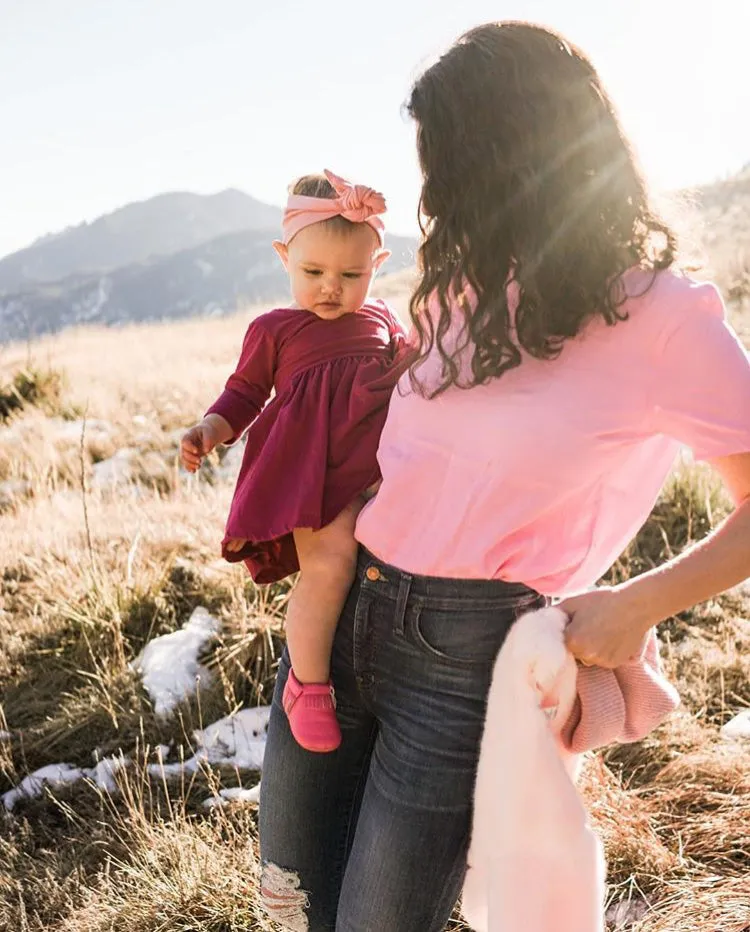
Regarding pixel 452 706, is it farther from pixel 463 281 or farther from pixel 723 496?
pixel 723 496

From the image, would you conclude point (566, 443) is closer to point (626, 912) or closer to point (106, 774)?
point (626, 912)

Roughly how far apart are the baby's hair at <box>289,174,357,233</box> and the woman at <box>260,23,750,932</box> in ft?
1.66

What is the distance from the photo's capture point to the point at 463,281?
1584 millimetres

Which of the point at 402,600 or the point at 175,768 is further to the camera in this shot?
the point at 175,768

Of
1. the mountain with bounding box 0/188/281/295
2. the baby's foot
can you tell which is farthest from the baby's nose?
the mountain with bounding box 0/188/281/295

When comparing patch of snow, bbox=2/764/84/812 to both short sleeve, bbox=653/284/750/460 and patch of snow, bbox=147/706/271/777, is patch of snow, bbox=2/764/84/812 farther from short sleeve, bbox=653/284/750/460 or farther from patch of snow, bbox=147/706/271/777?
short sleeve, bbox=653/284/750/460

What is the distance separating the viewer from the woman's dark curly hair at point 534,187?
1.45 m

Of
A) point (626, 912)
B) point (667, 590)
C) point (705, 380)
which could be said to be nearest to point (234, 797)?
point (626, 912)

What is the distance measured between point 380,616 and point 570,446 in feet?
1.70

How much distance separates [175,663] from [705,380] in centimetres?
332

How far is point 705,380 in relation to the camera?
1.31 metres

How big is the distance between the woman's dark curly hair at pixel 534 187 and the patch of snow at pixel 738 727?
2.42 metres

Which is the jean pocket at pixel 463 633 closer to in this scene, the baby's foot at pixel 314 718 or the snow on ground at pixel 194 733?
the baby's foot at pixel 314 718

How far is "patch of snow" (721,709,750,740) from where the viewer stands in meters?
3.24
